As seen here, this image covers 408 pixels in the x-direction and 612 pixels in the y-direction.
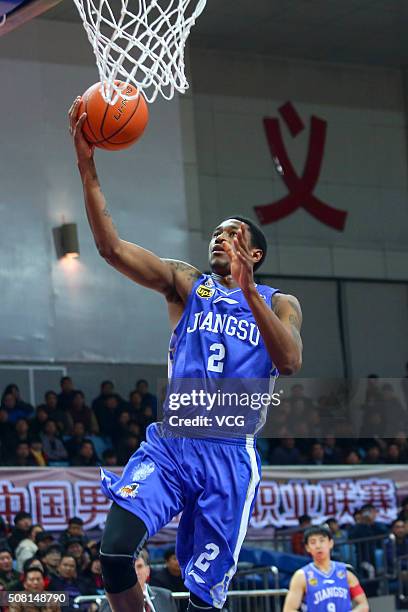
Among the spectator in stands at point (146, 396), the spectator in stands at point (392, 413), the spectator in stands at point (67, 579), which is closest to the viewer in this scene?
the spectator in stands at point (67, 579)

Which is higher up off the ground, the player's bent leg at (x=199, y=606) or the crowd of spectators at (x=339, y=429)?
the crowd of spectators at (x=339, y=429)

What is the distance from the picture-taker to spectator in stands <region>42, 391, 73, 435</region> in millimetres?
14555

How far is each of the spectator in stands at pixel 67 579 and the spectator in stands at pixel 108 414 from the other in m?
4.49

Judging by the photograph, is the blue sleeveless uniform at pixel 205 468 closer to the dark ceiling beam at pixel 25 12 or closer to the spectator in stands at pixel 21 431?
the dark ceiling beam at pixel 25 12

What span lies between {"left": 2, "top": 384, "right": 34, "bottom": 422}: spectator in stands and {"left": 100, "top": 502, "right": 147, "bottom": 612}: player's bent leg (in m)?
9.37

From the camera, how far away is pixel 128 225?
17453 mm

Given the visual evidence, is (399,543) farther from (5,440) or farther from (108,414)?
(5,440)

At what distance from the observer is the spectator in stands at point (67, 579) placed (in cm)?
1043

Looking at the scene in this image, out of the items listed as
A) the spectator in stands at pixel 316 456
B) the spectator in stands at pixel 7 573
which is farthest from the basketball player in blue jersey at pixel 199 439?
the spectator in stands at pixel 316 456

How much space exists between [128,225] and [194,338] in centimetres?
1207

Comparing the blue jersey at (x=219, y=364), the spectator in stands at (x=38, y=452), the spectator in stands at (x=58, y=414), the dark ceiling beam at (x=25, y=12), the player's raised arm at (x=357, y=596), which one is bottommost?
the player's raised arm at (x=357, y=596)

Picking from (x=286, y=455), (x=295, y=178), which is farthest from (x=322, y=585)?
(x=295, y=178)

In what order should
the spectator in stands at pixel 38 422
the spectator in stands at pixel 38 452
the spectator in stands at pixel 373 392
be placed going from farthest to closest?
1. the spectator in stands at pixel 373 392
2. the spectator in stands at pixel 38 422
3. the spectator in stands at pixel 38 452

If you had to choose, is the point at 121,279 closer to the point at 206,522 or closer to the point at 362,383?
the point at 362,383
